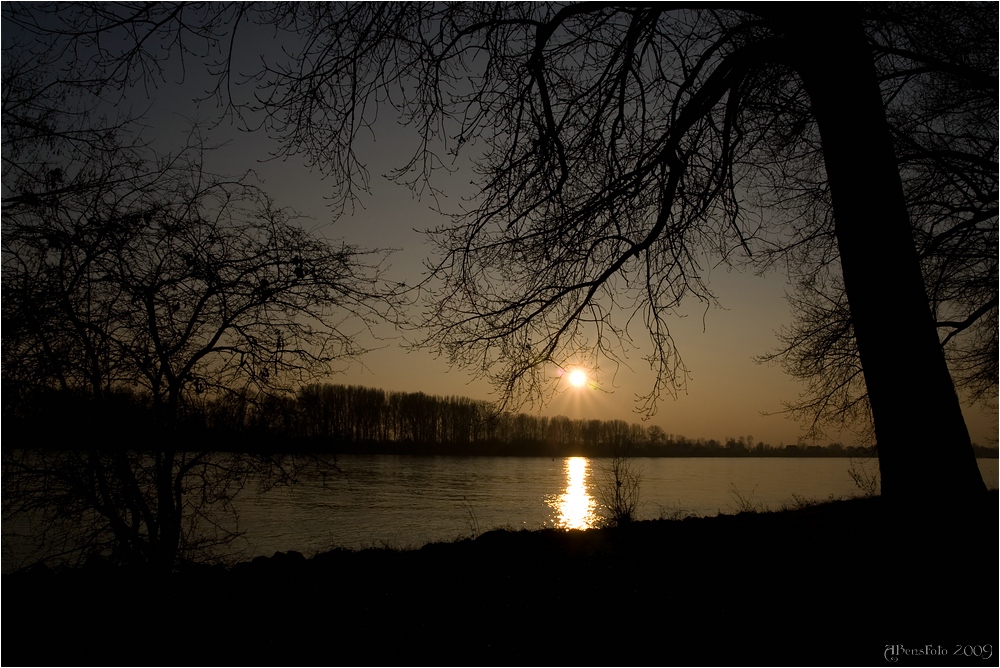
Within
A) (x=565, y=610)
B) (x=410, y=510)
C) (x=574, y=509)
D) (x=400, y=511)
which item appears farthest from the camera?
(x=574, y=509)

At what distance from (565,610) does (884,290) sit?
2890mm

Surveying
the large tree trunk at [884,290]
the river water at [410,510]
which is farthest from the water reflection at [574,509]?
the large tree trunk at [884,290]

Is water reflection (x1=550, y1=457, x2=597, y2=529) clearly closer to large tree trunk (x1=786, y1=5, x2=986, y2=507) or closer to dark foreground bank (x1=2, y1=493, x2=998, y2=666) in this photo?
dark foreground bank (x1=2, y1=493, x2=998, y2=666)

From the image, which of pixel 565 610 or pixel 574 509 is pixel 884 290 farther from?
pixel 574 509

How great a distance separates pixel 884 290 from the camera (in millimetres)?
3609

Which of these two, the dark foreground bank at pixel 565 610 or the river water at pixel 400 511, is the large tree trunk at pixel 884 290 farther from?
the river water at pixel 400 511

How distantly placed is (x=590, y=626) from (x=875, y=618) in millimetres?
1552

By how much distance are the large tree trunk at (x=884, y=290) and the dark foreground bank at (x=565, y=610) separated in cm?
32

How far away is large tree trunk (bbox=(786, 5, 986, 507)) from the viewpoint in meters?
3.43

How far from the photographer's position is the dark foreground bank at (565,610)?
3057 mm

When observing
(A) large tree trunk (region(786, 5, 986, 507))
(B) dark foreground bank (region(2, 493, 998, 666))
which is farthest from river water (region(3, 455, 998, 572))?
(A) large tree trunk (region(786, 5, 986, 507))

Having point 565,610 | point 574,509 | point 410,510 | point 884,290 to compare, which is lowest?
point 574,509

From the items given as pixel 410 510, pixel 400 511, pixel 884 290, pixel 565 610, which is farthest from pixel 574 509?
pixel 884 290

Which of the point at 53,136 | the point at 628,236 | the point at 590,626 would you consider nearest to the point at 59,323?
the point at 53,136
